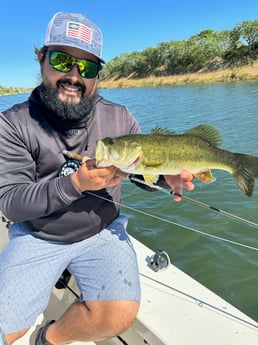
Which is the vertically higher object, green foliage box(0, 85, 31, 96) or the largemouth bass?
the largemouth bass

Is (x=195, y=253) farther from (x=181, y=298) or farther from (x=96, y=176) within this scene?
(x=96, y=176)

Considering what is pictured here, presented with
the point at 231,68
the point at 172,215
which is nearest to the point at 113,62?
the point at 231,68

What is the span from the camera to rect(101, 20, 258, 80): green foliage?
52844 mm

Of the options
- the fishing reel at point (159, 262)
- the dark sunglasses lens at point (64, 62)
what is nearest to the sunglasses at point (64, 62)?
the dark sunglasses lens at point (64, 62)

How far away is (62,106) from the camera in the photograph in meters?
2.53

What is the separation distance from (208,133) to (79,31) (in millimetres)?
1162

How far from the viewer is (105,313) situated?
7.52 feet

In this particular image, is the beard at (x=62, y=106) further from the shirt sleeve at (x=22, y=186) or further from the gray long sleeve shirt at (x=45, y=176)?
the shirt sleeve at (x=22, y=186)

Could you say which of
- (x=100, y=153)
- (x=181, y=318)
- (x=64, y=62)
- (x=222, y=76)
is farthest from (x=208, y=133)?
(x=222, y=76)

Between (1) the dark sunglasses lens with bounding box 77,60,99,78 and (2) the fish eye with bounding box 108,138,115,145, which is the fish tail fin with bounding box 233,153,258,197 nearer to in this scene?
(2) the fish eye with bounding box 108,138,115,145

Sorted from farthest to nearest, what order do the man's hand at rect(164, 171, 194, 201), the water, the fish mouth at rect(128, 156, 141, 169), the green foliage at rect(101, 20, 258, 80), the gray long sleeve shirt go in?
1. the green foliage at rect(101, 20, 258, 80)
2. the water
3. the man's hand at rect(164, 171, 194, 201)
4. the gray long sleeve shirt
5. the fish mouth at rect(128, 156, 141, 169)

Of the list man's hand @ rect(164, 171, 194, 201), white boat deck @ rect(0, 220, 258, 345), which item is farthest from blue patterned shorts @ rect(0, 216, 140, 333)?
man's hand @ rect(164, 171, 194, 201)

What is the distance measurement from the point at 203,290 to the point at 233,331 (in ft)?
1.45

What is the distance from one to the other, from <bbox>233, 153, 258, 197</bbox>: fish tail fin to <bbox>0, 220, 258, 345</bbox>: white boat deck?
839 millimetres
